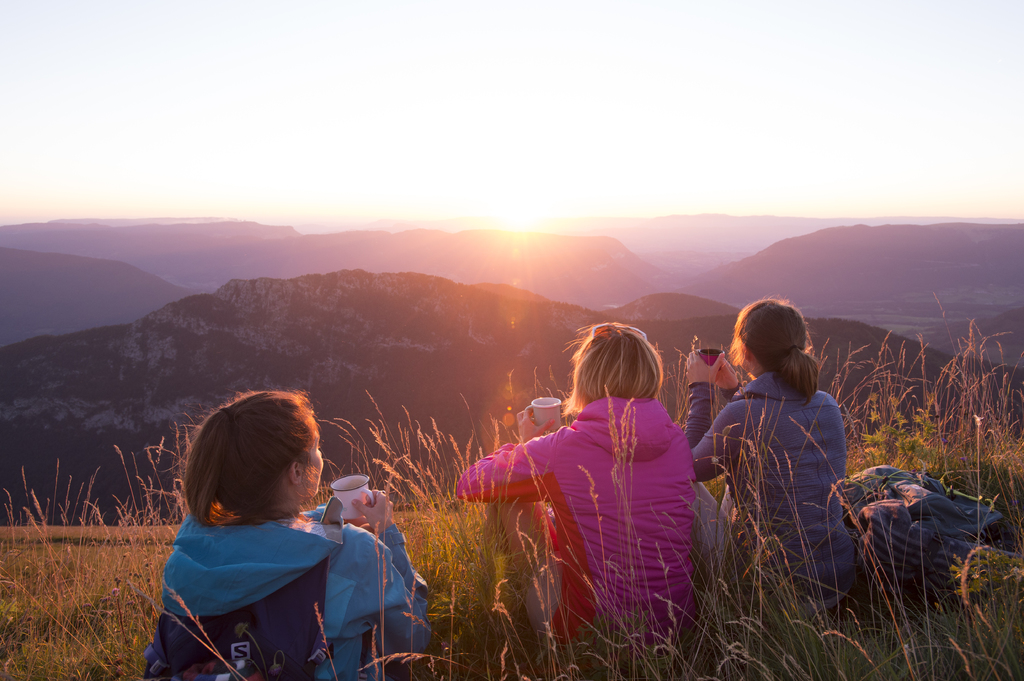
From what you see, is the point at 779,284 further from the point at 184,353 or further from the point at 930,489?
the point at 930,489

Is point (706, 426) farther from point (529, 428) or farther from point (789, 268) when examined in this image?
point (789, 268)

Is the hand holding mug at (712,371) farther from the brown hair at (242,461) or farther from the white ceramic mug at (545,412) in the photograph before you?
the brown hair at (242,461)

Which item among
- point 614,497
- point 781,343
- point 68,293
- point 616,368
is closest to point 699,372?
point 781,343

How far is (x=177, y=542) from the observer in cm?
165

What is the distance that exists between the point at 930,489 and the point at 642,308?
269 feet

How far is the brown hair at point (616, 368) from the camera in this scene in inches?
88.4

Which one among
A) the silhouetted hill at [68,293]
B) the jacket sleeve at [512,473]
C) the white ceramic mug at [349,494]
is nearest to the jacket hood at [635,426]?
the jacket sleeve at [512,473]

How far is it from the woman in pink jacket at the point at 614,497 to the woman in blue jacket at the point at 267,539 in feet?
2.04

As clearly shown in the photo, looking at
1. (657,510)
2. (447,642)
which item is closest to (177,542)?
(447,642)

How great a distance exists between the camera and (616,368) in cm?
225

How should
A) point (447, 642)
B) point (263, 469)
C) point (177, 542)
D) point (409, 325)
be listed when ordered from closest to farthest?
point (177, 542)
point (263, 469)
point (447, 642)
point (409, 325)

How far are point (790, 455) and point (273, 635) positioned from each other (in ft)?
7.62

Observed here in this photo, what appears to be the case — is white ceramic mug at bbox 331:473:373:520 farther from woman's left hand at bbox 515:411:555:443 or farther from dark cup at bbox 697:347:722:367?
dark cup at bbox 697:347:722:367

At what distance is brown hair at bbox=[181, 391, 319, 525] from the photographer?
1703 millimetres
